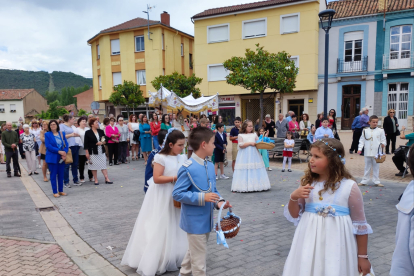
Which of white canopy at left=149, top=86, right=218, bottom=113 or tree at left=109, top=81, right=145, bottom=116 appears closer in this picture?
white canopy at left=149, top=86, right=218, bottom=113

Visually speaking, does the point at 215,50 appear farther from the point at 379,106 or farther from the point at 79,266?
the point at 79,266

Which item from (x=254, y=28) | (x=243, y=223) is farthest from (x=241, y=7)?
(x=243, y=223)

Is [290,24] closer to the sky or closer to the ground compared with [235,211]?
closer to the sky

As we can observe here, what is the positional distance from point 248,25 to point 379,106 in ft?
41.0

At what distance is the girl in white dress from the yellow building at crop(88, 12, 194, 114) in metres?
28.2

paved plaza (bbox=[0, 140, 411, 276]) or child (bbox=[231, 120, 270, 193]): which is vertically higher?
child (bbox=[231, 120, 270, 193])

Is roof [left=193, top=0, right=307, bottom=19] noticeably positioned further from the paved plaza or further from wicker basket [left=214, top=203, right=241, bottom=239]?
wicker basket [left=214, top=203, right=241, bottom=239]

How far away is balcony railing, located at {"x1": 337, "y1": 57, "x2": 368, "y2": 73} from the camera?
23.9 meters

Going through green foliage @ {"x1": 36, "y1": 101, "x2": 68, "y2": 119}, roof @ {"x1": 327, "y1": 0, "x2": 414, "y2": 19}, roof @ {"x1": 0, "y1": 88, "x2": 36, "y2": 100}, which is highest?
roof @ {"x1": 327, "y1": 0, "x2": 414, "y2": 19}

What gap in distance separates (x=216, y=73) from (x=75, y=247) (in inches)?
996

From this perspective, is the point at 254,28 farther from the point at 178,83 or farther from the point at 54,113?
the point at 54,113

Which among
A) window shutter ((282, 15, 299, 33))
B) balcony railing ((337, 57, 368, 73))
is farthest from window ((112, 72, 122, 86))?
balcony railing ((337, 57, 368, 73))

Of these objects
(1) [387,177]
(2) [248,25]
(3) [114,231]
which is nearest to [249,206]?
(3) [114,231]

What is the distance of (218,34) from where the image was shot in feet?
91.8
